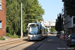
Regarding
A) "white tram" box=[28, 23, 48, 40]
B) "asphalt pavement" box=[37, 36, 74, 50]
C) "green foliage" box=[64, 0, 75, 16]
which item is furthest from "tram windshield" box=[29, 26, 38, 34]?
"green foliage" box=[64, 0, 75, 16]

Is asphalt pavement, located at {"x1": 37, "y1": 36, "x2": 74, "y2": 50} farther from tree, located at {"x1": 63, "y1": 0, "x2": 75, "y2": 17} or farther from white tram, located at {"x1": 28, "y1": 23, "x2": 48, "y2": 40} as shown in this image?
white tram, located at {"x1": 28, "y1": 23, "x2": 48, "y2": 40}

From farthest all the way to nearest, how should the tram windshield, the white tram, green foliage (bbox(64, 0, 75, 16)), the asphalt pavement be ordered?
1. the tram windshield
2. the white tram
3. green foliage (bbox(64, 0, 75, 16))
4. the asphalt pavement

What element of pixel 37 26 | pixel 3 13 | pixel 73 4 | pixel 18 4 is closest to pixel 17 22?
pixel 18 4

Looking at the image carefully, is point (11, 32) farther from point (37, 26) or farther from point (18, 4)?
point (37, 26)

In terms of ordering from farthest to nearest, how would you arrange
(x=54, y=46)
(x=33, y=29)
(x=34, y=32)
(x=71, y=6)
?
(x=33, y=29), (x=34, y=32), (x=71, y=6), (x=54, y=46)

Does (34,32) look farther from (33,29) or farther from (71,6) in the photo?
(71,6)

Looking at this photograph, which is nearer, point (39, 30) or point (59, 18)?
point (39, 30)

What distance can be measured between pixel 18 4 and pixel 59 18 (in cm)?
4060

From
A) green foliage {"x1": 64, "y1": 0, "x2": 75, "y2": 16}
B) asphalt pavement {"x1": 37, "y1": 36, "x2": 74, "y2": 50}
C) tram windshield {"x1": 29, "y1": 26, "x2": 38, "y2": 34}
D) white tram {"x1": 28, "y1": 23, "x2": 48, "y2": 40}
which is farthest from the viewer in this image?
tram windshield {"x1": 29, "y1": 26, "x2": 38, "y2": 34}

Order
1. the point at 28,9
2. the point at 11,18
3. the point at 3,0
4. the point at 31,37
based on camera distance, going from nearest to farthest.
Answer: the point at 31,37 → the point at 3,0 → the point at 11,18 → the point at 28,9

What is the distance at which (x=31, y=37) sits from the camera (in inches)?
1171

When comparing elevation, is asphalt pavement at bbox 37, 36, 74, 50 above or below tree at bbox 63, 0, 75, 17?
below

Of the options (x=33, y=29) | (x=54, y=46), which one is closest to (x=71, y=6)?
(x=54, y=46)

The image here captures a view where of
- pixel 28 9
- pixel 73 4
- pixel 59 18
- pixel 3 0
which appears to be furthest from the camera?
pixel 59 18
